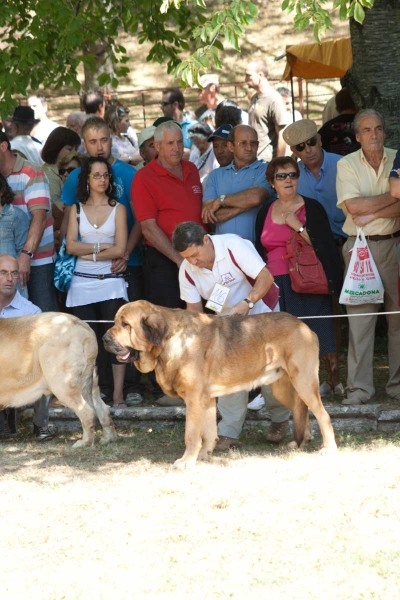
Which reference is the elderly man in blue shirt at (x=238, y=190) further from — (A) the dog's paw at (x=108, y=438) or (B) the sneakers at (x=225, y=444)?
(A) the dog's paw at (x=108, y=438)

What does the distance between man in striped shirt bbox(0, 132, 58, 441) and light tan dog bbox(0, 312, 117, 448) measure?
1.03 m

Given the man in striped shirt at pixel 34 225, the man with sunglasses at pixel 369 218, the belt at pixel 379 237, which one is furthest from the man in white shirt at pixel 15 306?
the belt at pixel 379 237

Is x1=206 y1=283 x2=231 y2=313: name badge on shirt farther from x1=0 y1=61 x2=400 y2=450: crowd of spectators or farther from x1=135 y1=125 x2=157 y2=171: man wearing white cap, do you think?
x1=135 y1=125 x2=157 y2=171: man wearing white cap

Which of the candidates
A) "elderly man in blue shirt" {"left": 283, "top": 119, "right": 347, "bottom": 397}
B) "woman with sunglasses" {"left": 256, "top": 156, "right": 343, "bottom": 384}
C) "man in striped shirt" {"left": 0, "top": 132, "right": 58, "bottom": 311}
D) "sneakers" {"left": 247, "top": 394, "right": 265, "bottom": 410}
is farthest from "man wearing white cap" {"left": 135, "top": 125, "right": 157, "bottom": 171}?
"sneakers" {"left": 247, "top": 394, "right": 265, "bottom": 410}

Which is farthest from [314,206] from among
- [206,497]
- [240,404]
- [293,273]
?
[206,497]

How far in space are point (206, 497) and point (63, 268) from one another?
3.30m

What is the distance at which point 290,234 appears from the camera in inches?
314

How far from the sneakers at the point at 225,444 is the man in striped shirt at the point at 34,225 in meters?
2.29

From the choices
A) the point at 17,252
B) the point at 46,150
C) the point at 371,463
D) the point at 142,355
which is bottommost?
the point at 371,463

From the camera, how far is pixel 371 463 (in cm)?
667

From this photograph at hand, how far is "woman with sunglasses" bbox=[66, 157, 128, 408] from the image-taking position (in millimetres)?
8570

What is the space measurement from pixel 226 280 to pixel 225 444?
1331 millimetres

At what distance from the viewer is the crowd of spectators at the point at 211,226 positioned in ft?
26.1

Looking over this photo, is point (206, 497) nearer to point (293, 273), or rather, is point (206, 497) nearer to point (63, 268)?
point (293, 273)
